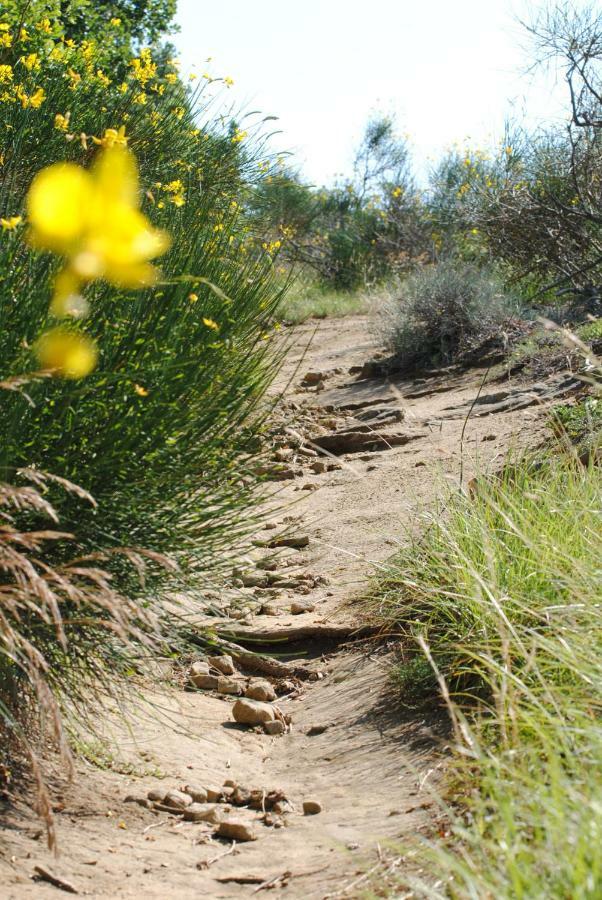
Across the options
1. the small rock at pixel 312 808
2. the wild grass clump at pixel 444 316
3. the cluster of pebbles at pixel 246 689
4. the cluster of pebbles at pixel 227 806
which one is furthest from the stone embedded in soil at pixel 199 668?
the wild grass clump at pixel 444 316

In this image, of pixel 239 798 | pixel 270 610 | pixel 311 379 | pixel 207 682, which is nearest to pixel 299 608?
pixel 270 610

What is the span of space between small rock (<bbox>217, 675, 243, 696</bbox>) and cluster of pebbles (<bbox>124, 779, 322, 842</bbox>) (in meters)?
0.81

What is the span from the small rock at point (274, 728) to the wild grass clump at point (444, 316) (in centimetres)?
615

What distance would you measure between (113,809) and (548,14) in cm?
931

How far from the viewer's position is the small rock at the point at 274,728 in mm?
3637

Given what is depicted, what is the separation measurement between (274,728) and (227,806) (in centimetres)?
60

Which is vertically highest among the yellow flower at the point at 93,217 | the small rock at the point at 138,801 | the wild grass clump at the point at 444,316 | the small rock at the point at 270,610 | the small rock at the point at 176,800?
the yellow flower at the point at 93,217

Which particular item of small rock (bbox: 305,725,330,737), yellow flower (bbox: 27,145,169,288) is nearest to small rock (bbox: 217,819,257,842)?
small rock (bbox: 305,725,330,737)

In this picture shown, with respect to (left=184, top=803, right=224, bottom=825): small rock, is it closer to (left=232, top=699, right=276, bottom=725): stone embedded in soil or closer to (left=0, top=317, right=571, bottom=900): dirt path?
(left=0, top=317, right=571, bottom=900): dirt path

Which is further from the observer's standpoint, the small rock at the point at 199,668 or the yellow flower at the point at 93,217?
the small rock at the point at 199,668

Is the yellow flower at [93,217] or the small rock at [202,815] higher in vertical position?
the yellow flower at [93,217]

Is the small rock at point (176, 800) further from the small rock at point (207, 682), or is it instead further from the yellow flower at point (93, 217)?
the yellow flower at point (93, 217)

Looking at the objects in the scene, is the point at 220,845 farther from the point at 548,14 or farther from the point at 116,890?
the point at 548,14

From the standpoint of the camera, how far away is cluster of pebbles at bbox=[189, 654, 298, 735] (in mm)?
3666
